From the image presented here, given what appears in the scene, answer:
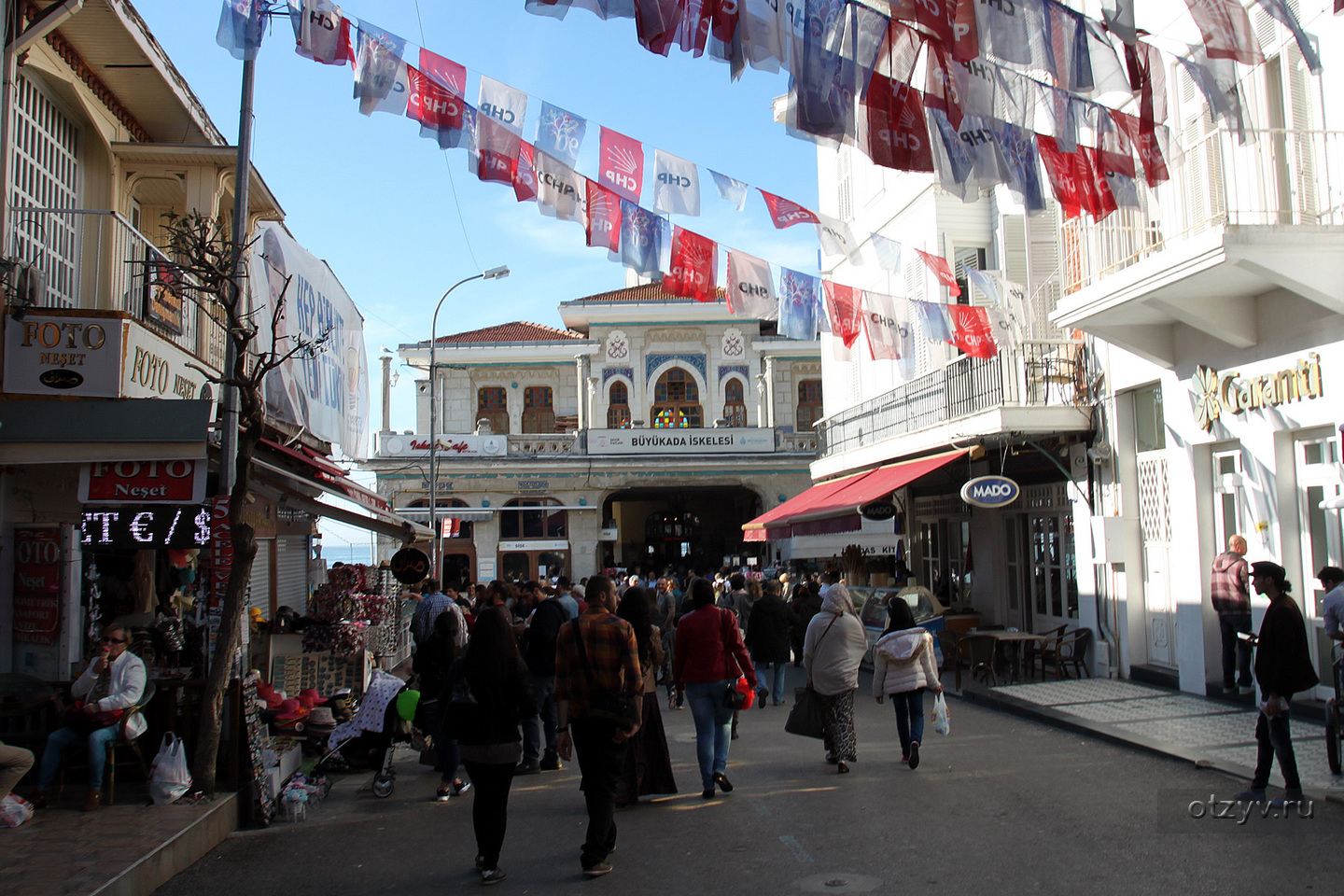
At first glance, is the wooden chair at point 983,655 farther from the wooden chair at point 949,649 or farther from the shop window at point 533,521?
the shop window at point 533,521

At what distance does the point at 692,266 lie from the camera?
10969 mm

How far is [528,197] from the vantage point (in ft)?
31.0

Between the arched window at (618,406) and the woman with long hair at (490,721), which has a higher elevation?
the arched window at (618,406)

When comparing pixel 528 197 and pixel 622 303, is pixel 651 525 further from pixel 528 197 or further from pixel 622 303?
pixel 528 197

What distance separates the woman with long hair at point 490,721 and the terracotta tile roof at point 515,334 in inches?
1271

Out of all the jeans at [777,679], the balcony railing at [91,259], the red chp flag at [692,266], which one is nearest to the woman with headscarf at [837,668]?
the red chp flag at [692,266]

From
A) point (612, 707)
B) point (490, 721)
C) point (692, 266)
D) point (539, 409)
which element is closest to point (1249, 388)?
point (692, 266)

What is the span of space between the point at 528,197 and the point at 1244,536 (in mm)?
7772

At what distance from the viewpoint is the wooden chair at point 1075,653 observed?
1348 cm

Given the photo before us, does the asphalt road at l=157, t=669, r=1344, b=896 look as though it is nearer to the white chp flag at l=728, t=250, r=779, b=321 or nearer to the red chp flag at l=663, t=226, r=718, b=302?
the red chp flag at l=663, t=226, r=718, b=302

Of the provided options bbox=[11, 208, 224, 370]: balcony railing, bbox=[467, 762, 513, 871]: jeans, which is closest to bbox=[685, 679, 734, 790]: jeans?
bbox=[467, 762, 513, 871]: jeans

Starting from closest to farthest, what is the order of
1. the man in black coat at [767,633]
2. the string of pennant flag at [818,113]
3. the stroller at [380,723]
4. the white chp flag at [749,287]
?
the string of pennant flag at [818,113] → the stroller at [380,723] → the white chp flag at [749,287] → the man in black coat at [767,633]

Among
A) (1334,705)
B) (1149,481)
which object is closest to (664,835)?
(1334,705)

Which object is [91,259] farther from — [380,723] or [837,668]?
[837,668]
